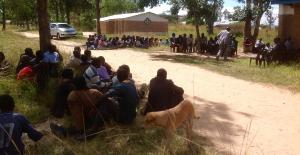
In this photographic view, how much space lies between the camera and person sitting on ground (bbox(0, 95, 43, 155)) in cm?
516

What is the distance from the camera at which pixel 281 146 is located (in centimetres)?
657

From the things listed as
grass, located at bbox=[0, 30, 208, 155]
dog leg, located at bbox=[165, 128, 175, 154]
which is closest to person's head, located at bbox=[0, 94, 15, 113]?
grass, located at bbox=[0, 30, 208, 155]

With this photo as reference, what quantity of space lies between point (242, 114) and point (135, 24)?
39.3 m

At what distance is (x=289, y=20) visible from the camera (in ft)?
57.9

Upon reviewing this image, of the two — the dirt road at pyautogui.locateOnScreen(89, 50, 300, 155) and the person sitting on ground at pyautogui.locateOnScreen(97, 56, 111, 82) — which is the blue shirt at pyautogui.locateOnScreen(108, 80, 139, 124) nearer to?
the dirt road at pyautogui.locateOnScreen(89, 50, 300, 155)

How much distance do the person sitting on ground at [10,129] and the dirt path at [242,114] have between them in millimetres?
2623

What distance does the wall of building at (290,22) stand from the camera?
17.1 m

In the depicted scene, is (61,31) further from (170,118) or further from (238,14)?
(170,118)

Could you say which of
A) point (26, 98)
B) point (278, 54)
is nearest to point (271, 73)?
point (278, 54)

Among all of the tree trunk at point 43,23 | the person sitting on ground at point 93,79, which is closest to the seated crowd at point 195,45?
the tree trunk at point 43,23

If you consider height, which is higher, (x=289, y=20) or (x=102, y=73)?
(x=289, y=20)

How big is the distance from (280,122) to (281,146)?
4.73 ft

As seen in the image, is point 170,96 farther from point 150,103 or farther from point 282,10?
point 282,10

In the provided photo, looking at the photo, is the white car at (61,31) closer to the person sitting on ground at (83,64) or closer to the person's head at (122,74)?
the person sitting on ground at (83,64)
